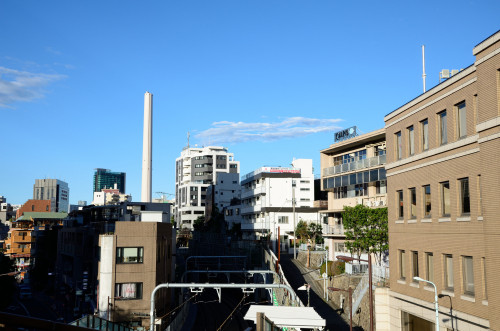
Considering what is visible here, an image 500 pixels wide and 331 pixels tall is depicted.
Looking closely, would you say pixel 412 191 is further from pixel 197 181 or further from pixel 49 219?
pixel 197 181

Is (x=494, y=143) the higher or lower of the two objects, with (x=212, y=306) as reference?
higher

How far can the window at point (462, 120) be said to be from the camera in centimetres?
2380

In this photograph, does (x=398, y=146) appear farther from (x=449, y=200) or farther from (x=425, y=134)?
(x=449, y=200)

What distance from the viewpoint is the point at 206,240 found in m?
92.9

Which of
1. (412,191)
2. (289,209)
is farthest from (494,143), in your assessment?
(289,209)

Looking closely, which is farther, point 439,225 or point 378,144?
point 378,144

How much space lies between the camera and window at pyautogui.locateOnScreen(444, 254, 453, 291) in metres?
24.4

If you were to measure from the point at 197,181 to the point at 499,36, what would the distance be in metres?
152

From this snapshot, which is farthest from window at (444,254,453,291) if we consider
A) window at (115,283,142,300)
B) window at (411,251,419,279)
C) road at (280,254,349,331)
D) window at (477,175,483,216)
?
window at (115,283,142,300)

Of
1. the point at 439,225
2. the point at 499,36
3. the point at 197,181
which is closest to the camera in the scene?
the point at 499,36

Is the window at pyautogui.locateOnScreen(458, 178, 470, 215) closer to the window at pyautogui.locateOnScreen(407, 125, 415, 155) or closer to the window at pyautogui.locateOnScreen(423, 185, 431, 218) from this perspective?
the window at pyautogui.locateOnScreen(423, 185, 431, 218)

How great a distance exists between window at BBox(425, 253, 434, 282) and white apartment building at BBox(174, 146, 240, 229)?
409 feet

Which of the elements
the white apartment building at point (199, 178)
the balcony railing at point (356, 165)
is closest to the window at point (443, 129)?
the balcony railing at point (356, 165)

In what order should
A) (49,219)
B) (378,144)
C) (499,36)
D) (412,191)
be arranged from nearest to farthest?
(499,36), (412,191), (378,144), (49,219)
